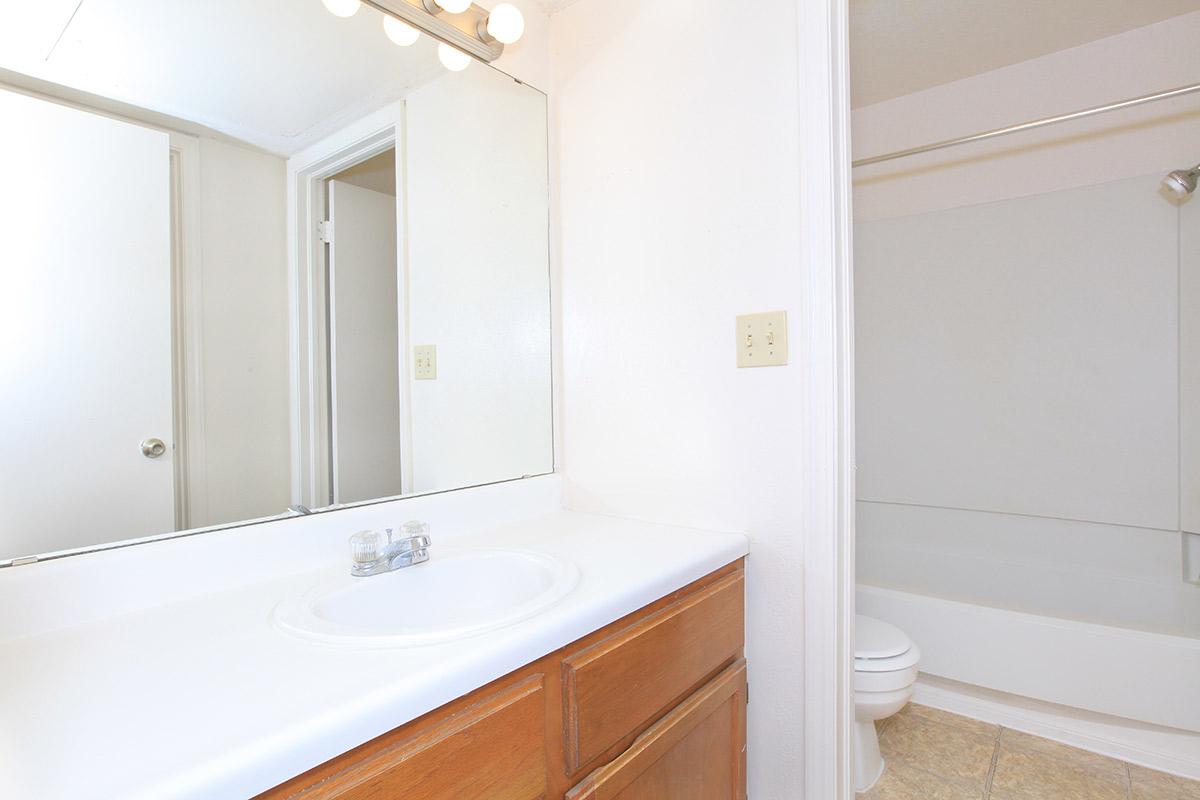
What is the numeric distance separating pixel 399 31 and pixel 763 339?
1005 millimetres

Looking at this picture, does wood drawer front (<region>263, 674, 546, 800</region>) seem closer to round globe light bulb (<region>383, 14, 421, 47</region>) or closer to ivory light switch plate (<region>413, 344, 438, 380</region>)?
ivory light switch plate (<region>413, 344, 438, 380</region>)

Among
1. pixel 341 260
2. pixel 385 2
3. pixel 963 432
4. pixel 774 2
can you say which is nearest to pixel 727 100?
pixel 774 2

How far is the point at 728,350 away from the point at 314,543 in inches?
35.4

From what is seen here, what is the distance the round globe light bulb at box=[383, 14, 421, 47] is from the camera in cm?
120

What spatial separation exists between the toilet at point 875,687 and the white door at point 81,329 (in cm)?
159

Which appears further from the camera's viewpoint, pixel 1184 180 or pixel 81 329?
pixel 1184 180

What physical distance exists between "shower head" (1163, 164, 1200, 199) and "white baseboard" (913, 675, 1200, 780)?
5.45ft

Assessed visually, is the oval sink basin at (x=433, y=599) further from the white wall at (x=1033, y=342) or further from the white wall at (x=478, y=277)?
the white wall at (x=1033, y=342)

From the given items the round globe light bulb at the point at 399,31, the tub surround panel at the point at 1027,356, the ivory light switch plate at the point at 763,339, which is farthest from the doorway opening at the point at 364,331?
the tub surround panel at the point at 1027,356

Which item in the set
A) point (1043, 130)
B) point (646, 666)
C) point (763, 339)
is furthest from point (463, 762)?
point (1043, 130)

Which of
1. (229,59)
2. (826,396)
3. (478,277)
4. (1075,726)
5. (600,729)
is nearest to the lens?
(600,729)

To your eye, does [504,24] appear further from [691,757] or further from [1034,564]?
[1034,564]

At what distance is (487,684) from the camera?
0.67m

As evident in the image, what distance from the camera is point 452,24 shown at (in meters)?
1.26
